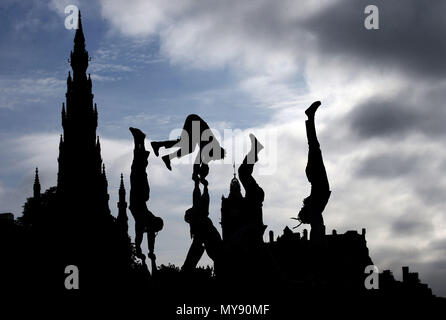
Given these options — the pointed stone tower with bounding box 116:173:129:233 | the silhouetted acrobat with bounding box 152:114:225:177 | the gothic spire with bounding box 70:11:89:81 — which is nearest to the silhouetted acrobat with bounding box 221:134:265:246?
the silhouetted acrobat with bounding box 152:114:225:177

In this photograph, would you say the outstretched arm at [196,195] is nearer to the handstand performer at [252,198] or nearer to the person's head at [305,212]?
the handstand performer at [252,198]

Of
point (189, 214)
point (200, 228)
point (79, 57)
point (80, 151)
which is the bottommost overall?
point (200, 228)

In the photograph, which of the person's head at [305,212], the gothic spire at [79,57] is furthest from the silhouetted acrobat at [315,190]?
the gothic spire at [79,57]

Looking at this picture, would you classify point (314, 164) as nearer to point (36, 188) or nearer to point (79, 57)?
point (36, 188)

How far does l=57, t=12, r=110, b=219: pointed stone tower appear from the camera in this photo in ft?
355

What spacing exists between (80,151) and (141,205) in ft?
316

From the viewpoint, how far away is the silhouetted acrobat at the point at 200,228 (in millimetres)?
21328

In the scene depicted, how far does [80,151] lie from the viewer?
383ft

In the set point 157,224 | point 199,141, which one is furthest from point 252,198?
point 157,224

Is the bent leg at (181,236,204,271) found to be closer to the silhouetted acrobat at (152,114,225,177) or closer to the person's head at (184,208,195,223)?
the person's head at (184,208,195,223)

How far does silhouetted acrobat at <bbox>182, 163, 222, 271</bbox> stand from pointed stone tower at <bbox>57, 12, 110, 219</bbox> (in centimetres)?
8330

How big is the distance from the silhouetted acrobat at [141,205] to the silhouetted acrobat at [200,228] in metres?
1.18
